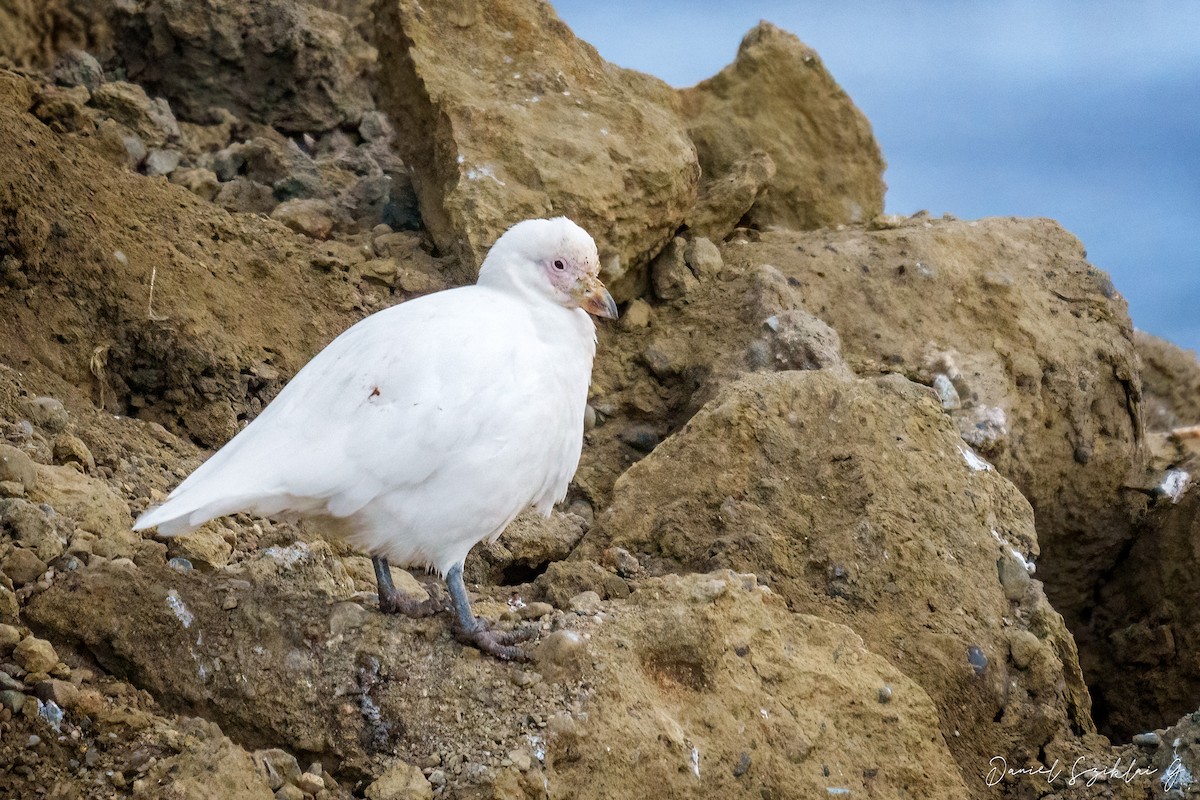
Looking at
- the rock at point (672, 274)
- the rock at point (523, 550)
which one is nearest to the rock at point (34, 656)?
the rock at point (523, 550)

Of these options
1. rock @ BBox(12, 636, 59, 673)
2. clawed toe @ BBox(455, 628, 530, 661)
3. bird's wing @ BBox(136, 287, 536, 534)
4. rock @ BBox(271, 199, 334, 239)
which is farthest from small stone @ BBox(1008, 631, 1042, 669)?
rock @ BBox(271, 199, 334, 239)

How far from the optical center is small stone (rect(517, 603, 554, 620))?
5.68 m

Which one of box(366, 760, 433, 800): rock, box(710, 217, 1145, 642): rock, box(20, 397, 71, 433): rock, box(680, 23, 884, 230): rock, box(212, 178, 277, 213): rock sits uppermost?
box(680, 23, 884, 230): rock

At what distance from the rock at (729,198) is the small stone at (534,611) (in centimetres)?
439

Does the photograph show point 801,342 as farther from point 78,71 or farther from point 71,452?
point 78,71

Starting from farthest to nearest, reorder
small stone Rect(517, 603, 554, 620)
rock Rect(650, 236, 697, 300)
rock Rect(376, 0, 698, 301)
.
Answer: rock Rect(650, 236, 697, 300) → rock Rect(376, 0, 698, 301) → small stone Rect(517, 603, 554, 620)

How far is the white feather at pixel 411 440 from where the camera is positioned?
5.07 metres

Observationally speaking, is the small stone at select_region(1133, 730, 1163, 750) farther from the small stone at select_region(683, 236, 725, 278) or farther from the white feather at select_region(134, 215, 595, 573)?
the small stone at select_region(683, 236, 725, 278)

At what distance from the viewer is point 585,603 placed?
5473 mm

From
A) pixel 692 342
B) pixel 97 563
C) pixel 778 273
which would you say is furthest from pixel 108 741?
pixel 778 273

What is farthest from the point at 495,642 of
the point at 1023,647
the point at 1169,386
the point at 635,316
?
the point at 1169,386

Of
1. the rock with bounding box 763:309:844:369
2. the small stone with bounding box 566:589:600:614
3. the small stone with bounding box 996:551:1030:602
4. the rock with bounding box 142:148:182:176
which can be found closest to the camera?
the small stone with bounding box 566:589:600:614

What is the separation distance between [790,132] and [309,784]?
7.75 metres

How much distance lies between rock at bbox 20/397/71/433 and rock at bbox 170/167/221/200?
10.5 ft
